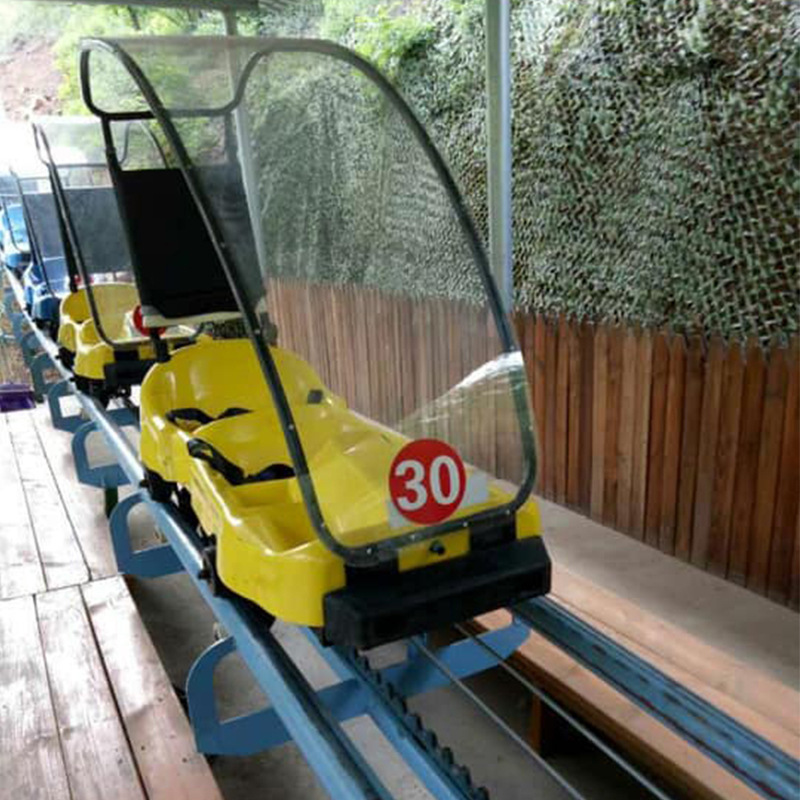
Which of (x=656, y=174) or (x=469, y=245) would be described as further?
(x=656, y=174)

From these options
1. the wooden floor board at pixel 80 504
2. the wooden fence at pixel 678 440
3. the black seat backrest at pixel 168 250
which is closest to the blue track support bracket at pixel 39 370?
the wooden floor board at pixel 80 504

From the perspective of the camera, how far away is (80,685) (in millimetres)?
2238

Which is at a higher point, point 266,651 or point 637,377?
point 637,377

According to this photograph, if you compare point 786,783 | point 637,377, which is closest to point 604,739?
point 786,783

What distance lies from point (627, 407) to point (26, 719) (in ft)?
7.75

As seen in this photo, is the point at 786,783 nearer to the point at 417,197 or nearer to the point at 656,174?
the point at 417,197

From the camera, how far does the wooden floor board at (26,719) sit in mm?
1866

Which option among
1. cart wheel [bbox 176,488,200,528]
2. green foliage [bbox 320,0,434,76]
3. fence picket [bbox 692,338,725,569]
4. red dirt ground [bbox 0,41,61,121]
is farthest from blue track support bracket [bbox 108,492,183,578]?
red dirt ground [bbox 0,41,61,121]

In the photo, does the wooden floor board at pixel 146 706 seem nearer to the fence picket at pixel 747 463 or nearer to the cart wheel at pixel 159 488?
the cart wheel at pixel 159 488

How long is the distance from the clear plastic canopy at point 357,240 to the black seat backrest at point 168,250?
60 cm

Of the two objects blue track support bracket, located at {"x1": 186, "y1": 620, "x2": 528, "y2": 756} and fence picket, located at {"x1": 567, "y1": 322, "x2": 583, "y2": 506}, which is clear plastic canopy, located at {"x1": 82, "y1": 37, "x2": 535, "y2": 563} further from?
fence picket, located at {"x1": 567, "y1": 322, "x2": 583, "y2": 506}

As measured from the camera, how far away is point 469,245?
1.76 meters

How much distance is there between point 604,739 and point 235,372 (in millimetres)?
1564

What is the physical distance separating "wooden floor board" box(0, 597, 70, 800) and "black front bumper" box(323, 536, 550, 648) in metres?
0.99
